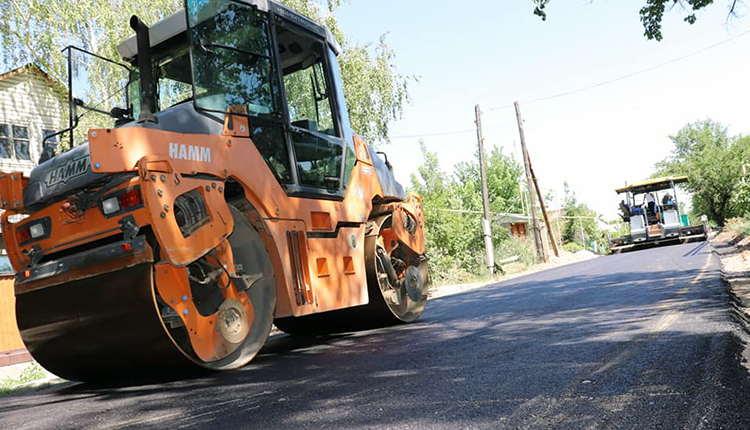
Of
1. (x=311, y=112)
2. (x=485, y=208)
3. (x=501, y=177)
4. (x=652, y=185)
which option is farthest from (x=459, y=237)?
(x=501, y=177)

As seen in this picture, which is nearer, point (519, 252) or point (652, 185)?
point (519, 252)

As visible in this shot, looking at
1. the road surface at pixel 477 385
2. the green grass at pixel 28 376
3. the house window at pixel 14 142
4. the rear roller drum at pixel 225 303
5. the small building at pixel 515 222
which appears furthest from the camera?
the small building at pixel 515 222

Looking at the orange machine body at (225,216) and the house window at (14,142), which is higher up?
the house window at (14,142)

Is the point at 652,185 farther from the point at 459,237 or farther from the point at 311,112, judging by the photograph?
the point at 311,112

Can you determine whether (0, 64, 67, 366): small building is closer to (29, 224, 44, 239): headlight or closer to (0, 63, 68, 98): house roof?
(0, 63, 68, 98): house roof

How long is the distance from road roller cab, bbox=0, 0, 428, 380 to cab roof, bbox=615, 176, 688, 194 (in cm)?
2401

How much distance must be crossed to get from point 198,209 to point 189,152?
417 millimetres

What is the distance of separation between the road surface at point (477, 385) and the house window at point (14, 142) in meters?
13.1

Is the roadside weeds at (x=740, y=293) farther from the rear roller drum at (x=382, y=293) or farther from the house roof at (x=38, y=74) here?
the house roof at (x=38, y=74)

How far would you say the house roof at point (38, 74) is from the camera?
50.3 feet

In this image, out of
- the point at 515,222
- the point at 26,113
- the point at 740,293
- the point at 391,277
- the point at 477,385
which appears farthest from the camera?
the point at 515,222

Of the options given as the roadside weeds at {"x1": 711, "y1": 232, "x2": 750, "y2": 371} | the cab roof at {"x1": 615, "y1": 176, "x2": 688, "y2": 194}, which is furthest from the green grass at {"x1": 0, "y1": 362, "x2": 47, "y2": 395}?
the cab roof at {"x1": 615, "y1": 176, "x2": 688, "y2": 194}

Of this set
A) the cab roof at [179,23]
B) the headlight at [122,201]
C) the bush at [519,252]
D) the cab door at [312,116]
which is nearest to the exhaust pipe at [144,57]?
the headlight at [122,201]

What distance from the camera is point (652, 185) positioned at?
2714cm
